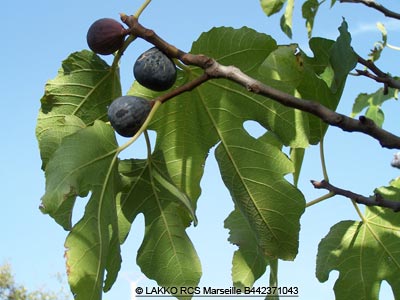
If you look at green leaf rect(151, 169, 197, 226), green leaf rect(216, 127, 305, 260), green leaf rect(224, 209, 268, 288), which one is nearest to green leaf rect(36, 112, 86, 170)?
green leaf rect(151, 169, 197, 226)

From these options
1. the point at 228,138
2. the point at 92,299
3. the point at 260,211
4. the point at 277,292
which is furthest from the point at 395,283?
the point at 92,299

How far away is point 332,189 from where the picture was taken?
170cm

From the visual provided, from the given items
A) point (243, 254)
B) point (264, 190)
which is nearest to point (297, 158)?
point (264, 190)

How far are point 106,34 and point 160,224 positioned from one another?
53 cm

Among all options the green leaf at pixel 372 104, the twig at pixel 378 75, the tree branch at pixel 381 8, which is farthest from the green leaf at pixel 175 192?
the green leaf at pixel 372 104

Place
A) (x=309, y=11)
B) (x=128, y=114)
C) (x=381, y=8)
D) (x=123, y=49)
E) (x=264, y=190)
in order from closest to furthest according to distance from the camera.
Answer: (x=128, y=114) < (x=123, y=49) < (x=264, y=190) < (x=381, y=8) < (x=309, y=11)

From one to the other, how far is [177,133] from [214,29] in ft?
1.00

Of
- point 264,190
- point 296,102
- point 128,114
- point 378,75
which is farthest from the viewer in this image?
point 378,75

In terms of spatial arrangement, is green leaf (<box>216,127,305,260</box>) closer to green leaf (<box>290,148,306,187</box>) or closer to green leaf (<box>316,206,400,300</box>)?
green leaf (<box>290,148,306,187</box>)

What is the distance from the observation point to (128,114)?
4.14 feet

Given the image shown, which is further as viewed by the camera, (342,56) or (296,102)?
(342,56)

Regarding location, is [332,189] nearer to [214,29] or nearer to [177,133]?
[177,133]

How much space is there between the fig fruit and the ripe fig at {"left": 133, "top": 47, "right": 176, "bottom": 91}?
0.17ft

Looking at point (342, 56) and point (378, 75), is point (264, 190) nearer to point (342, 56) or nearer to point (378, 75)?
point (342, 56)
